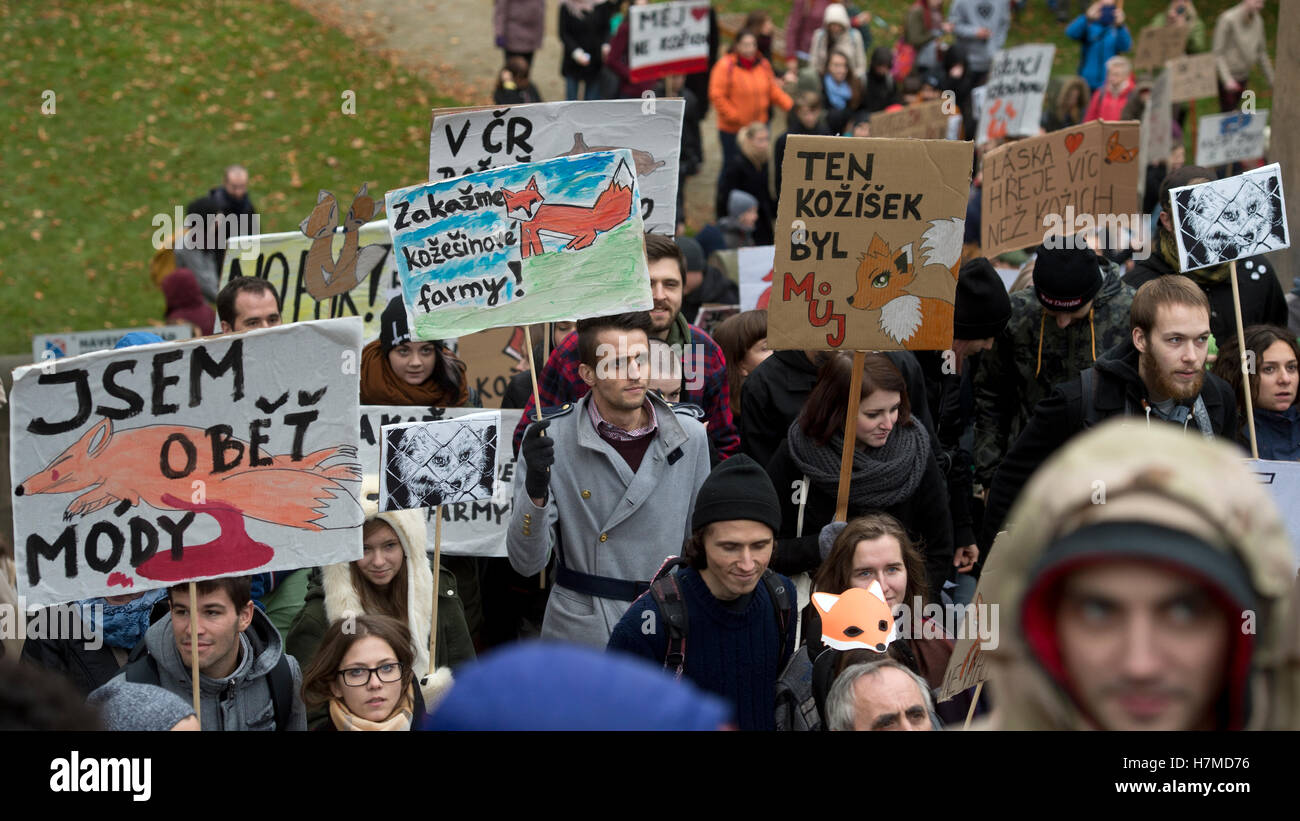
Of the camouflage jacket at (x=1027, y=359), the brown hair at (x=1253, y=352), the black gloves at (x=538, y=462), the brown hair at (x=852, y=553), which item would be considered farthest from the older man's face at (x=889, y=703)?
the camouflage jacket at (x=1027, y=359)

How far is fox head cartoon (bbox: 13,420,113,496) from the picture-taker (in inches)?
166

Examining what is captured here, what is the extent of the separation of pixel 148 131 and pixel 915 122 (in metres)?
9.82

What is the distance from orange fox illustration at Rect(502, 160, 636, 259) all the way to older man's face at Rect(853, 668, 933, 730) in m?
2.36

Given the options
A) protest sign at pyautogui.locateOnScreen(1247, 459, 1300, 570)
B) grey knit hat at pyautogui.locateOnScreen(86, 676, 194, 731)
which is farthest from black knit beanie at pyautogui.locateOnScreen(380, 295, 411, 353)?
protest sign at pyautogui.locateOnScreen(1247, 459, 1300, 570)

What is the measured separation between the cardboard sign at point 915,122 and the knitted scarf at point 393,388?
629cm

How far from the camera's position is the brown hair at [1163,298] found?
5.30 metres

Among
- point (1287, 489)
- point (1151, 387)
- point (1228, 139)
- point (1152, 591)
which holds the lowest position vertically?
point (1152, 591)

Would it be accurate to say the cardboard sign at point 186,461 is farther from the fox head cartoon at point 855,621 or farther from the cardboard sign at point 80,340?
the cardboard sign at point 80,340

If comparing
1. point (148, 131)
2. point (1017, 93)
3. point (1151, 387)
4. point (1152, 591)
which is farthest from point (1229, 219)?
point (148, 131)

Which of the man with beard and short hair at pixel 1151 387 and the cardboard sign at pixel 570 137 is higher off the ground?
the cardboard sign at pixel 570 137

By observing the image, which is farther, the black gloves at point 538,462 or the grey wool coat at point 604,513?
the grey wool coat at point 604,513

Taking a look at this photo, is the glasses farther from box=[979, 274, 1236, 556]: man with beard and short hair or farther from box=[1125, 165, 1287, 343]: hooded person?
box=[1125, 165, 1287, 343]: hooded person

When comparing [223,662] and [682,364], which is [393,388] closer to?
[682,364]

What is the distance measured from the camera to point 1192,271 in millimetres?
6602
